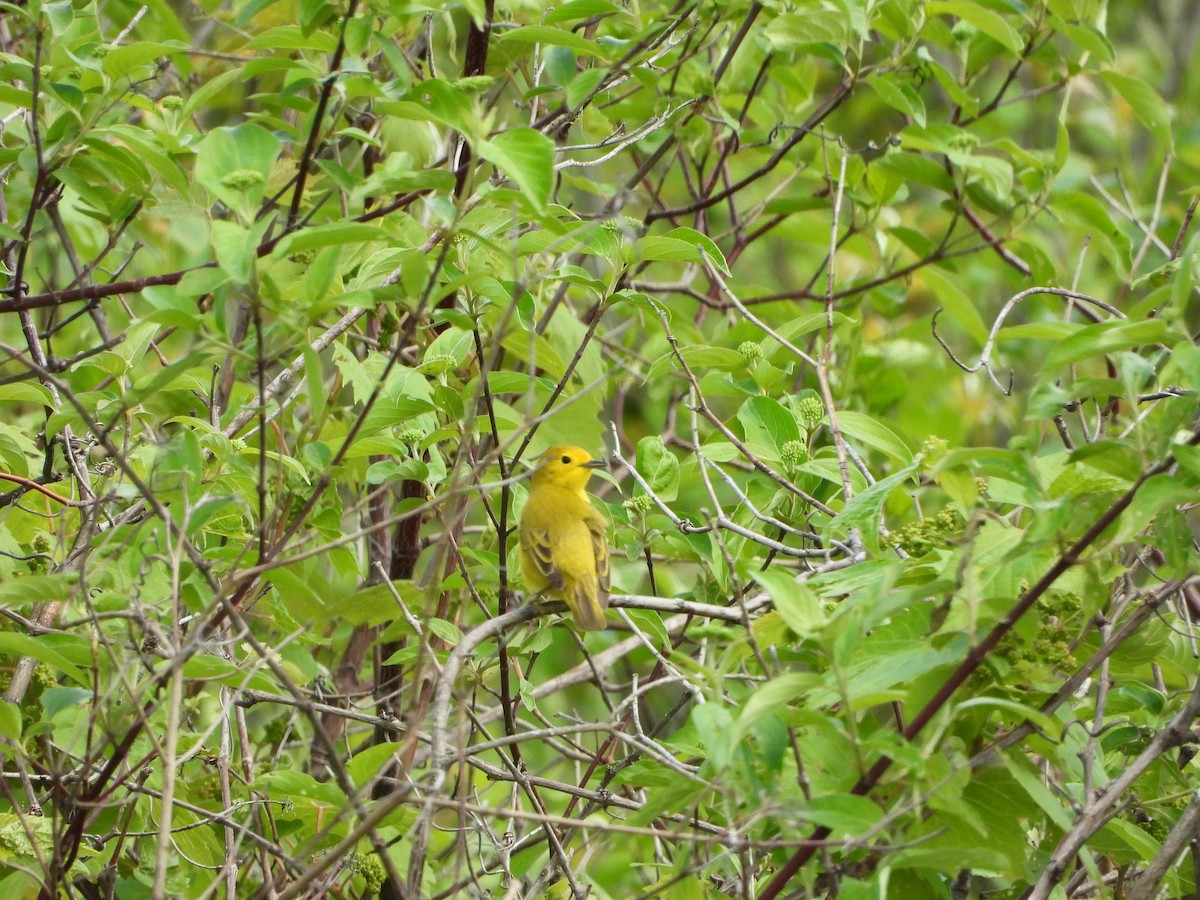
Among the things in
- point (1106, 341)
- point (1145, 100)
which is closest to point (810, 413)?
point (1106, 341)

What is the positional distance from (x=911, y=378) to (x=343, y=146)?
3247mm

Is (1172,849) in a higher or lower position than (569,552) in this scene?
higher

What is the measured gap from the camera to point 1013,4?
15.0 ft

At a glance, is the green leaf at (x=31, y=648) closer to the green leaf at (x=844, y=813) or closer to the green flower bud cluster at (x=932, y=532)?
the green leaf at (x=844, y=813)

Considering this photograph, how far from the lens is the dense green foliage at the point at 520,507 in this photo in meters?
2.40

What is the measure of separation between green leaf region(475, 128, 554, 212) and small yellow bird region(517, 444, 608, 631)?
1433 mm

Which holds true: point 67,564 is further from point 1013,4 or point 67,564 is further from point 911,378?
point 911,378

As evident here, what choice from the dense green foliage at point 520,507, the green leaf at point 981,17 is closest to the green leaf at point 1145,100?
the dense green foliage at point 520,507

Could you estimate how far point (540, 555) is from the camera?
4242mm

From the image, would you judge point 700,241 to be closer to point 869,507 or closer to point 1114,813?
point 869,507

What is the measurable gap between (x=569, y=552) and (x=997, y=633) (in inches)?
82.9

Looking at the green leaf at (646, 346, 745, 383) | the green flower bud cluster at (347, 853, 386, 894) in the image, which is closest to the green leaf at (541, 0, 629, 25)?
the green leaf at (646, 346, 745, 383)

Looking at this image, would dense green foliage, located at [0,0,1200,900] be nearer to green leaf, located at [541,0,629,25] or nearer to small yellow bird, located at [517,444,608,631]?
green leaf, located at [541,0,629,25]

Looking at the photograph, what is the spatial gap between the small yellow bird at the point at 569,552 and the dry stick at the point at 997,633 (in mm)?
1247
